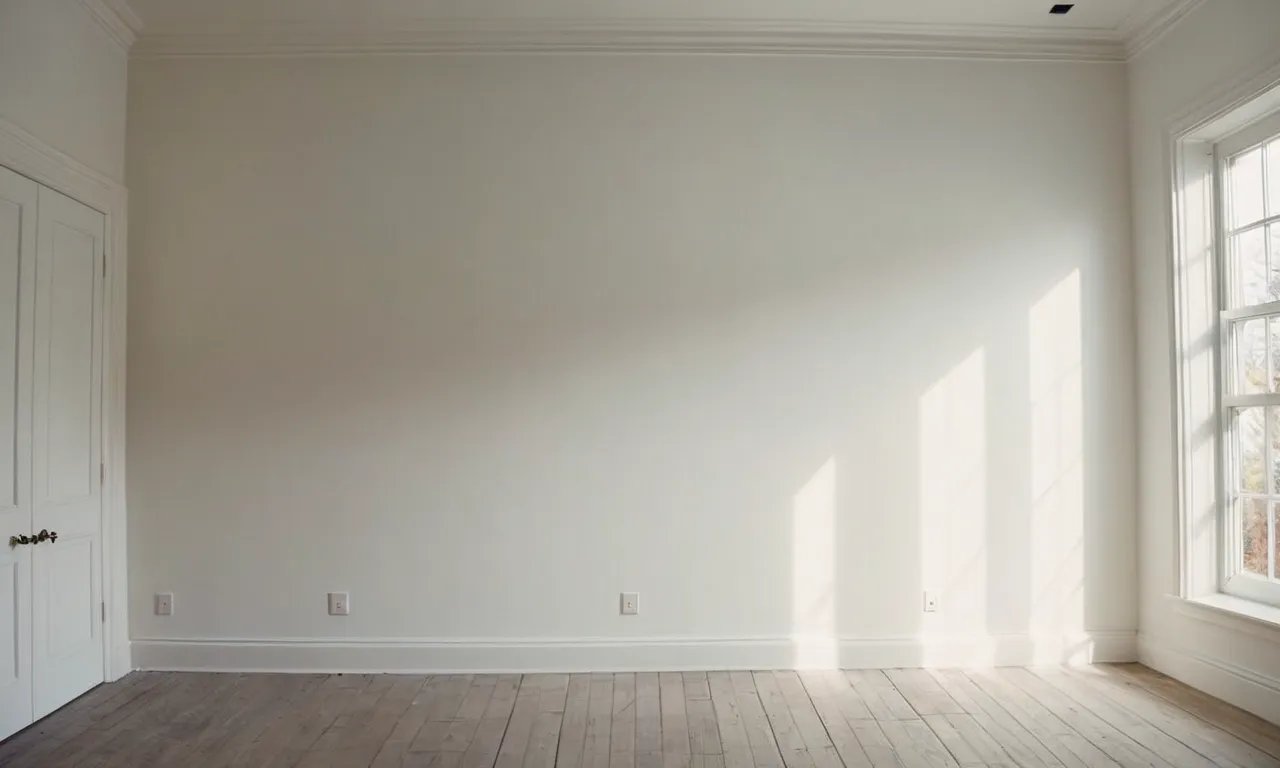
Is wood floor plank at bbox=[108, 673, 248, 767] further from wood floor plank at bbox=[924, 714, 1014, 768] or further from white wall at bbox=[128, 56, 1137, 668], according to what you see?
wood floor plank at bbox=[924, 714, 1014, 768]

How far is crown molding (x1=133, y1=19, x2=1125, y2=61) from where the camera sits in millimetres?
3984

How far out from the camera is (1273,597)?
136 inches

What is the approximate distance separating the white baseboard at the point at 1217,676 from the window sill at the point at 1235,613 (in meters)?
0.17

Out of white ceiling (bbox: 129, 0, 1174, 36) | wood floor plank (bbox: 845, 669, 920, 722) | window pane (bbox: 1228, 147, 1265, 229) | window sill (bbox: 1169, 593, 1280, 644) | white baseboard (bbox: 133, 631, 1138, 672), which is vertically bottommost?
wood floor plank (bbox: 845, 669, 920, 722)

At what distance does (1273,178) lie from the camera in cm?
347

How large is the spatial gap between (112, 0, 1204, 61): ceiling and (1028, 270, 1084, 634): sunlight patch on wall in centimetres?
128

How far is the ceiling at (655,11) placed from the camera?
3.81 metres

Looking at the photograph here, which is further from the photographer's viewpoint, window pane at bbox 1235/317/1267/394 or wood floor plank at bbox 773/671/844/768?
window pane at bbox 1235/317/1267/394

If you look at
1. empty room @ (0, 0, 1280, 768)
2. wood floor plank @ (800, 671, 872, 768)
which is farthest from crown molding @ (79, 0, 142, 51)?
wood floor plank @ (800, 671, 872, 768)

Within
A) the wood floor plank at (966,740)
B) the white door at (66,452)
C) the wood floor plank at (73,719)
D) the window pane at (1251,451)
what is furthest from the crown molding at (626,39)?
the wood floor plank at (966,740)

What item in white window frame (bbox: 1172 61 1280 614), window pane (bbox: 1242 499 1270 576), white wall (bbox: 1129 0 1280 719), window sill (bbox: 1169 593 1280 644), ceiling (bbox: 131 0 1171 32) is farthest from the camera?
ceiling (bbox: 131 0 1171 32)

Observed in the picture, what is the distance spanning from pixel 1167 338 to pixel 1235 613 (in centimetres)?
128

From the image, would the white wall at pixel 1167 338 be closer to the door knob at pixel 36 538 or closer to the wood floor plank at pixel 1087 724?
the wood floor plank at pixel 1087 724

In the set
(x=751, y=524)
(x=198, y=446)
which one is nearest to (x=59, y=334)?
(x=198, y=446)
